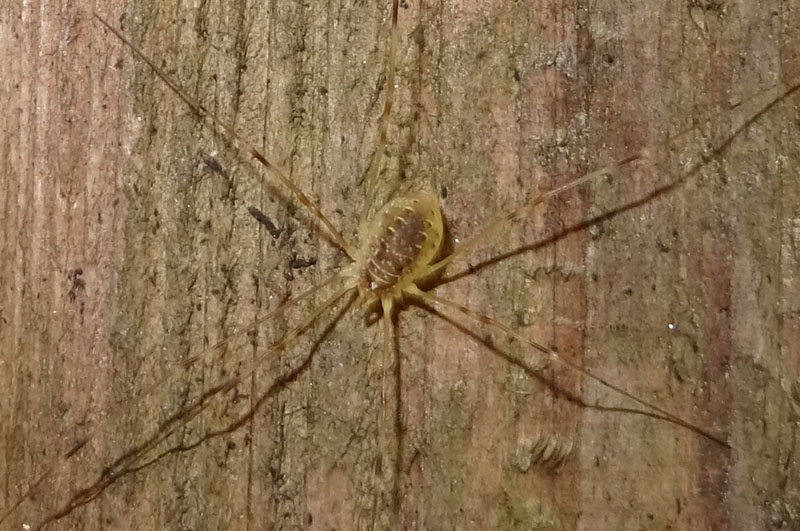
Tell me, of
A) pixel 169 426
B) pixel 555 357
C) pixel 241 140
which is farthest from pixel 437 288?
pixel 169 426

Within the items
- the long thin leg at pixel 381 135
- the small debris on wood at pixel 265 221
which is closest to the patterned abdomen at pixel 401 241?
the long thin leg at pixel 381 135

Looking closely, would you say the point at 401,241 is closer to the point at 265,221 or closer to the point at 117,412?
the point at 265,221

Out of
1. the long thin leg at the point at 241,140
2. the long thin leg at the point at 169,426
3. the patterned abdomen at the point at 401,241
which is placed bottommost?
the long thin leg at the point at 169,426

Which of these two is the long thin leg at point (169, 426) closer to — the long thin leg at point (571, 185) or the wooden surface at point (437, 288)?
the wooden surface at point (437, 288)

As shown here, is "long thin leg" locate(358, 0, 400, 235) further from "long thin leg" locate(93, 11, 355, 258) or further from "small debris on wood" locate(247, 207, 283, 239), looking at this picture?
"small debris on wood" locate(247, 207, 283, 239)

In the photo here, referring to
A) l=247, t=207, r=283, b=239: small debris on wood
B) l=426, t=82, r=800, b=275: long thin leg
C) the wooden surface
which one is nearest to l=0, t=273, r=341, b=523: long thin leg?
the wooden surface

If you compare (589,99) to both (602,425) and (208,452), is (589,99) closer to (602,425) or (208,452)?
(602,425)
